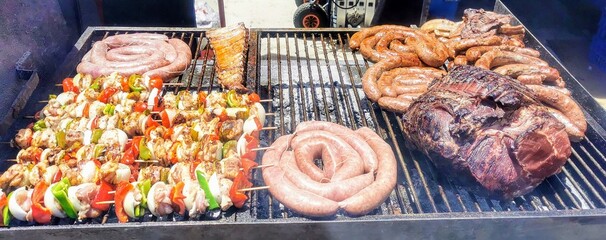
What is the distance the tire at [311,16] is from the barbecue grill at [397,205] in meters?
4.17

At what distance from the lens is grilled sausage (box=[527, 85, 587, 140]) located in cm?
421

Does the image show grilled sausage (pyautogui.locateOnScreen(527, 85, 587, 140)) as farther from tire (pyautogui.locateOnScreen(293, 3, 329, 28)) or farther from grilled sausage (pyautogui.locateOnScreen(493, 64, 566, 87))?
tire (pyautogui.locateOnScreen(293, 3, 329, 28))

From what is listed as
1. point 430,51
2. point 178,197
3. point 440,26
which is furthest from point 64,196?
point 440,26

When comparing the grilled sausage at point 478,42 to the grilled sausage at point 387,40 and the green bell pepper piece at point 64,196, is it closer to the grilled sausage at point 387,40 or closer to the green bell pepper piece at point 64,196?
the grilled sausage at point 387,40

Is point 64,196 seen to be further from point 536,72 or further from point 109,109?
point 536,72

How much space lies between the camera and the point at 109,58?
5355mm

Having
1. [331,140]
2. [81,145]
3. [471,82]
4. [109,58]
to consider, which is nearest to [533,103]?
[471,82]

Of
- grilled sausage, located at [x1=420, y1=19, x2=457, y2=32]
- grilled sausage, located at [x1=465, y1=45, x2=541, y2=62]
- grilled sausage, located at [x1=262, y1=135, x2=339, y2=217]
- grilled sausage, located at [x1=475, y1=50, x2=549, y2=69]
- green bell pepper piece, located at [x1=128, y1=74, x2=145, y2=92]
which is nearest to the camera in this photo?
grilled sausage, located at [x1=262, y1=135, x2=339, y2=217]

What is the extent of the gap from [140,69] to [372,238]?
140 inches

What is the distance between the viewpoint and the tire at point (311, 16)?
9.92 meters

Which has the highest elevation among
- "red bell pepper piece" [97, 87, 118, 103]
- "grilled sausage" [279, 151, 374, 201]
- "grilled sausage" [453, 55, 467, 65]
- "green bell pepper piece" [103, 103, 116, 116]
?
"red bell pepper piece" [97, 87, 118, 103]

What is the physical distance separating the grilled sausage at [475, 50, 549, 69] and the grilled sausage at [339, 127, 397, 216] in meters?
2.30

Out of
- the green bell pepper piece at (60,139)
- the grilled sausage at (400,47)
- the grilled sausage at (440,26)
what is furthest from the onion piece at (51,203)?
the grilled sausage at (440,26)

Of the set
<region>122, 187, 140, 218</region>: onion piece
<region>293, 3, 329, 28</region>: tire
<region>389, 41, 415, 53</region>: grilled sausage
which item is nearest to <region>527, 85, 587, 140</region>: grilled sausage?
<region>389, 41, 415, 53</region>: grilled sausage
